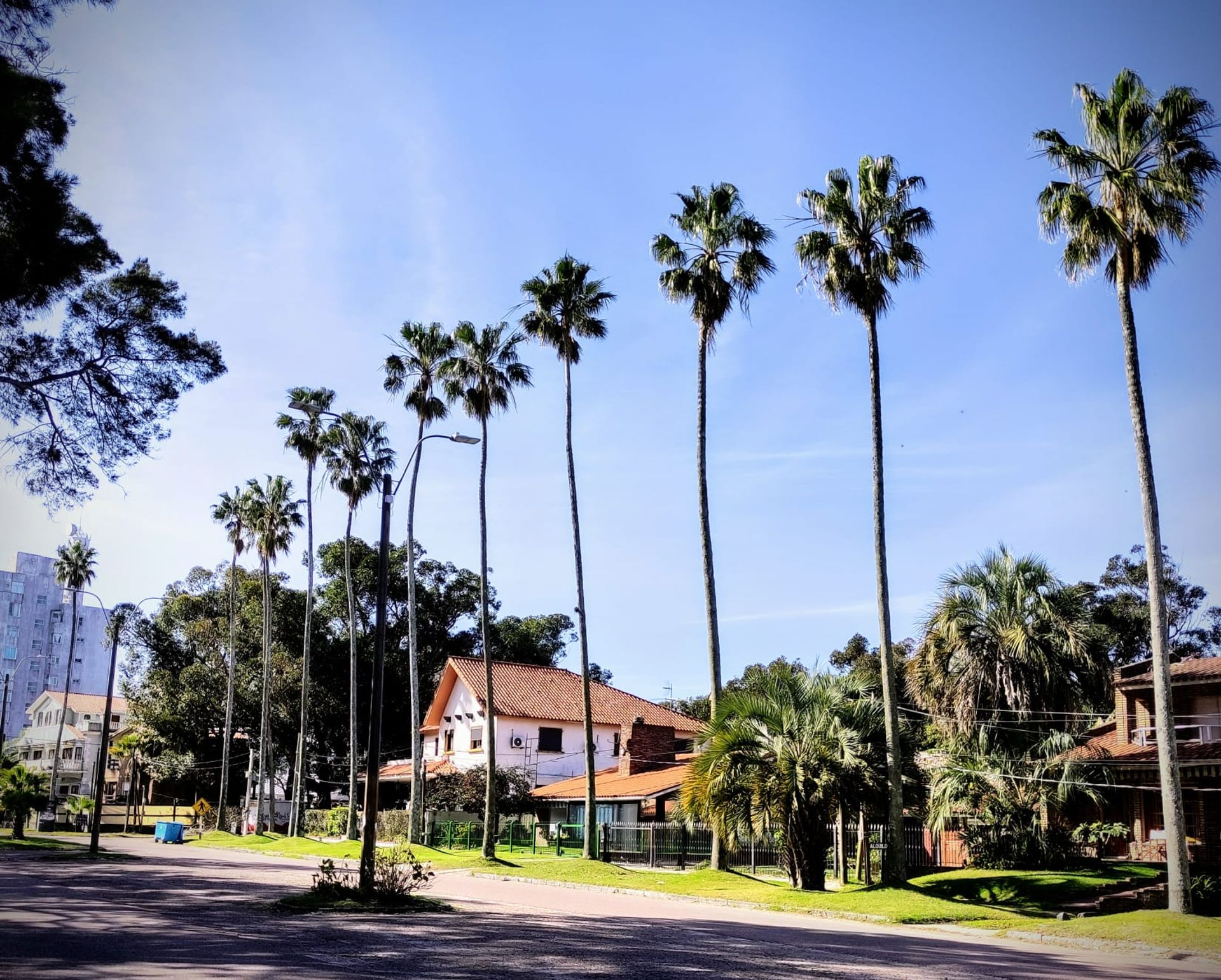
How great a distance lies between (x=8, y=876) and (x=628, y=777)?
26.4 meters

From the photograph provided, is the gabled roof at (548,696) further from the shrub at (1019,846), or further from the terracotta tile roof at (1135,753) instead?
the shrub at (1019,846)

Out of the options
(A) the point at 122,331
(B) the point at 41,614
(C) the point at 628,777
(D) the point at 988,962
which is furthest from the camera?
(B) the point at 41,614

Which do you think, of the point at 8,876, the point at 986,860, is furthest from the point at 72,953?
the point at 986,860

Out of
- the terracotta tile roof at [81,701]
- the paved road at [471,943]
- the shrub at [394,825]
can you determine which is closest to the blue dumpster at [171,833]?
A: the shrub at [394,825]

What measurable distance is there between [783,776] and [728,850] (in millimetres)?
7189

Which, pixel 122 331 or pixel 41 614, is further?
pixel 41 614

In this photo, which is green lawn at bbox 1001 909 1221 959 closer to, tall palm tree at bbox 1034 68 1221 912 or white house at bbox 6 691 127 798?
tall palm tree at bbox 1034 68 1221 912

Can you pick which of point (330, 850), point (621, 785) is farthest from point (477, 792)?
point (621, 785)

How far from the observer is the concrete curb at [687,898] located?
21438mm

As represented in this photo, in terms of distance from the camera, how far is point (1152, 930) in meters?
18.5

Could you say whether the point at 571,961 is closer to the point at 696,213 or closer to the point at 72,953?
the point at 72,953

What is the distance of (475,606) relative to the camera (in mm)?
77625

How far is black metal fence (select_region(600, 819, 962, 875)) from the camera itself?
31.7 metres

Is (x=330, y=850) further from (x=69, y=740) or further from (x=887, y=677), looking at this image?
(x=69, y=740)
